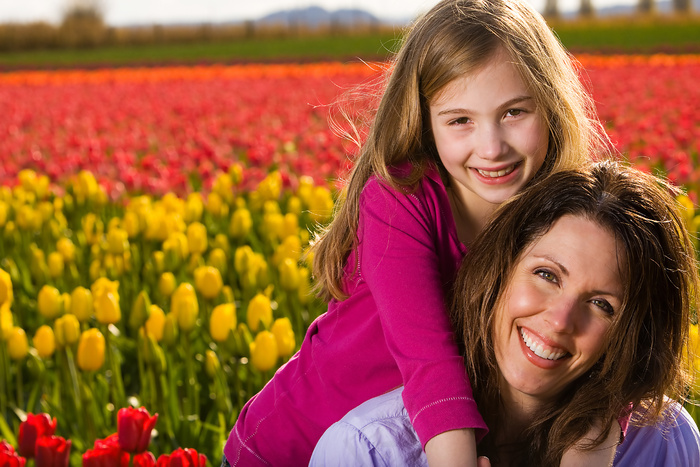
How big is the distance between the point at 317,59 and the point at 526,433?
776 inches

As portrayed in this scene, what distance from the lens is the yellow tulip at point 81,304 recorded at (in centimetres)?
271

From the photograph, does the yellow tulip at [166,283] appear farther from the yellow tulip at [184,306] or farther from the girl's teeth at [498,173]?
the girl's teeth at [498,173]

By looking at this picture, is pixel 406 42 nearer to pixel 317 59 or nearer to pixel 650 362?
pixel 650 362

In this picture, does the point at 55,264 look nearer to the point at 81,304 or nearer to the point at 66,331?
the point at 81,304

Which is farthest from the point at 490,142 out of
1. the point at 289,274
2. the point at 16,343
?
the point at 16,343

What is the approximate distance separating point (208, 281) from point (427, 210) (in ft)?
3.99

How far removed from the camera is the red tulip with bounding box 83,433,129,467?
1.71 meters

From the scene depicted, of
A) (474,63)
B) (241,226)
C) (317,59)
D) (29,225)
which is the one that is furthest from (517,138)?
(317,59)

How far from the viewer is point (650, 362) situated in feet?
5.82

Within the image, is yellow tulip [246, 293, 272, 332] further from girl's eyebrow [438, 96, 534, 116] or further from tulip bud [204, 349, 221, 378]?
girl's eyebrow [438, 96, 534, 116]

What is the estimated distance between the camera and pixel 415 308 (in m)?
1.70

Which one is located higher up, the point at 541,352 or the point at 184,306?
the point at 541,352

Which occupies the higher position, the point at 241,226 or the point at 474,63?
the point at 474,63

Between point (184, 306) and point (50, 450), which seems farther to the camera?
point (184, 306)
